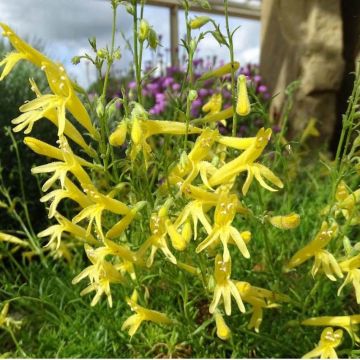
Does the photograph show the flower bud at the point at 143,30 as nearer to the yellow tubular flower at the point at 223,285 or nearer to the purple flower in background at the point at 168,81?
the yellow tubular flower at the point at 223,285

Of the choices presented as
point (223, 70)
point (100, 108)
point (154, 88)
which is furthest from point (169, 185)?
point (154, 88)

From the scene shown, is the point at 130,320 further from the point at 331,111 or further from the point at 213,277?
the point at 331,111

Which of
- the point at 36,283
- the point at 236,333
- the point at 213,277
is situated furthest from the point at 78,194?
the point at 36,283

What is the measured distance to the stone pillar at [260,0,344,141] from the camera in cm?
545

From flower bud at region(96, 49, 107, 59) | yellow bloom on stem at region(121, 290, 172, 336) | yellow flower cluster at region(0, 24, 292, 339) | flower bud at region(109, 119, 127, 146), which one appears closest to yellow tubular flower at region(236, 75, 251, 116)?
yellow flower cluster at region(0, 24, 292, 339)

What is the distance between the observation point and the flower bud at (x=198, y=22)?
183 cm

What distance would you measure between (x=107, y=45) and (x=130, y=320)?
36.4 inches

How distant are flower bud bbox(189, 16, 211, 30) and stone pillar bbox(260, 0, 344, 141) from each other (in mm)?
3744

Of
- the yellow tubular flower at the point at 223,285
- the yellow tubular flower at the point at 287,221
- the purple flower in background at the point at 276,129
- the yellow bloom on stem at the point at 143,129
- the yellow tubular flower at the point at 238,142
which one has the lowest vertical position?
the purple flower in background at the point at 276,129

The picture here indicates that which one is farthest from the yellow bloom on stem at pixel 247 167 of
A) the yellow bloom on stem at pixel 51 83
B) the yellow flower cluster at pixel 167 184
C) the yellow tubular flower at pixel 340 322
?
the yellow tubular flower at pixel 340 322

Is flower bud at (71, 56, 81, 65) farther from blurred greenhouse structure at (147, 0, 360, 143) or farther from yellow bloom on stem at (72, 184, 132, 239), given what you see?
blurred greenhouse structure at (147, 0, 360, 143)

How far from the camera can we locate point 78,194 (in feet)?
6.08

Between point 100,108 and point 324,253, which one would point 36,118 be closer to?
point 100,108

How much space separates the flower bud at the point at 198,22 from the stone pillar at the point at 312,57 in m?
3.74
